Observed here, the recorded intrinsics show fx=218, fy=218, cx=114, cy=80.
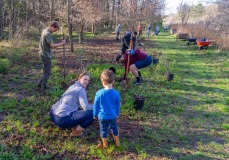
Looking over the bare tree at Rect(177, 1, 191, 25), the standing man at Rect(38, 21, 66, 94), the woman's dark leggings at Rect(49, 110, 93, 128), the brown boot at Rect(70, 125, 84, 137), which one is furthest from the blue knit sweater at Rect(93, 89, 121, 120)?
the bare tree at Rect(177, 1, 191, 25)

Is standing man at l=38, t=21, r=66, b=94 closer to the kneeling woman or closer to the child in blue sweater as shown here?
Answer: the kneeling woman

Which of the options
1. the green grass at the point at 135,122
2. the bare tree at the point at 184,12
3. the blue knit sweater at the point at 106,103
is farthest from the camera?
the bare tree at the point at 184,12

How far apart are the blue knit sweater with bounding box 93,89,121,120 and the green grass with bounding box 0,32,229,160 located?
669 millimetres

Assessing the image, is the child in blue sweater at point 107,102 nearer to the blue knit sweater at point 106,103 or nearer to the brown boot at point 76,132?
the blue knit sweater at point 106,103

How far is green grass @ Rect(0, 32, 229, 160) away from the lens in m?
3.85

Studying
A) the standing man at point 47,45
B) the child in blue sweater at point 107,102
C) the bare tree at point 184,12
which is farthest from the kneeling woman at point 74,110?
the bare tree at point 184,12

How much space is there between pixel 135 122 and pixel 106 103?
1.58 meters

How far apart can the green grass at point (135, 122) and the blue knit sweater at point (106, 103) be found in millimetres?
669

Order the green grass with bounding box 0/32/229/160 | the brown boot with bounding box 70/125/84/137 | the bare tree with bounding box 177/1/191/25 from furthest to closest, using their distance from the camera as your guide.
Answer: the bare tree with bounding box 177/1/191/25
the brown boot with bounding box 70/125/84/137
the green grass with bounding box 0/32/229/160

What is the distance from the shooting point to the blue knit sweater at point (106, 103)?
3586 millimetres

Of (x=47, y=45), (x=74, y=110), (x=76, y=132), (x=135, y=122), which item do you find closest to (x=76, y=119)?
(x=74, y=110)

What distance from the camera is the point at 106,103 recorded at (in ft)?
11.9

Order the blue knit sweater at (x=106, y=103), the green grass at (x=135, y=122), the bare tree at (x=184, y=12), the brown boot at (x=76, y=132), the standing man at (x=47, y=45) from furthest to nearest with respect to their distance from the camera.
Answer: the bare tree at (x=184, y=12), the standing man at (x=47, y=45), the brown boot at (x=76, y=132), the green grass at (x=135, y=122), the blue knit sweater at (x=106, y=103)

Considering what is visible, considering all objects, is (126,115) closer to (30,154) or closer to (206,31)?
(30,154)
